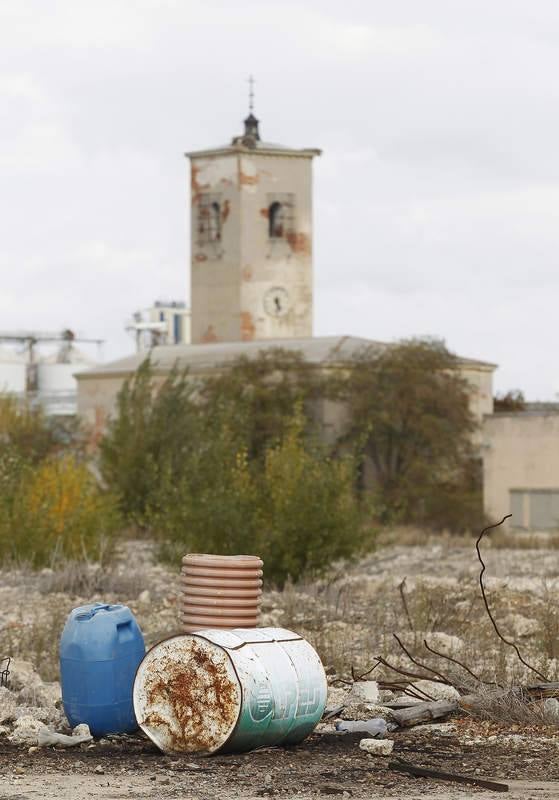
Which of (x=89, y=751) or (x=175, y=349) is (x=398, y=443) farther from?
(x=89, y=751)

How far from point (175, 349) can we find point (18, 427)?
5.26m

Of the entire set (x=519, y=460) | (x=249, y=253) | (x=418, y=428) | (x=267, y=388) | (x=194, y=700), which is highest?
(x=249, y=253)

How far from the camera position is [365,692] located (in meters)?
11.1

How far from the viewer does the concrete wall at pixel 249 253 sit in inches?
1839

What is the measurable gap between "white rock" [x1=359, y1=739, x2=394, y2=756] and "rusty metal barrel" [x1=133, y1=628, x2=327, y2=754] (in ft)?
1.18

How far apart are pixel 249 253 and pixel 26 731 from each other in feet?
123

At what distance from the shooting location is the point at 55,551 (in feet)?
71.3

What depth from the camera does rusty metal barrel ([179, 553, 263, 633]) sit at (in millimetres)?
10719

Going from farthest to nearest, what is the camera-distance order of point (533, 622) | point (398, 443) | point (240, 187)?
point (240, 187)
point (398, 443)
point (533, 622)

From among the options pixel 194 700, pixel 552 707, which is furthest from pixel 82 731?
pixel 552 707

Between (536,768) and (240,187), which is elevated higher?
(240,187)

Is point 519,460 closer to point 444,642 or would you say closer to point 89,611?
point 444,642

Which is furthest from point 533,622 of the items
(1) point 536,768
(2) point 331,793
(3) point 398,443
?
(3) point 398,443

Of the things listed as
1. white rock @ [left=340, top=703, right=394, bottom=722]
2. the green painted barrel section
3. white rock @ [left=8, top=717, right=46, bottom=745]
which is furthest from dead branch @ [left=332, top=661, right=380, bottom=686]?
white rock @ [left=8, top=717, right=46, bottom=745]
